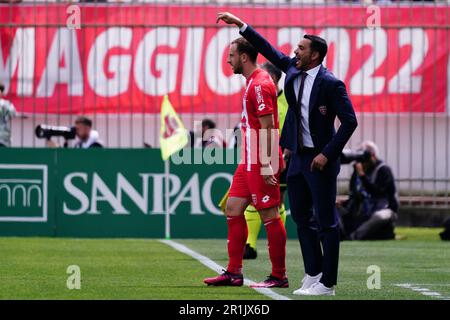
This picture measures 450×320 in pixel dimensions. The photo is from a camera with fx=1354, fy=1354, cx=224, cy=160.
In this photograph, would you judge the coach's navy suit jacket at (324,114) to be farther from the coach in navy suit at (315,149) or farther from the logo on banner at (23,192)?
the logo on banner at (23,192)

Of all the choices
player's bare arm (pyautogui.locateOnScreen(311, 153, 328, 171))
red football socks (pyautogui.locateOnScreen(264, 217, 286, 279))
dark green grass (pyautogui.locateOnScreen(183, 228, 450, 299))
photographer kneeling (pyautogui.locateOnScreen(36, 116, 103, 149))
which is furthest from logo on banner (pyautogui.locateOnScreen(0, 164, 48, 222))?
player's bare arm (pyautogui.locateOnScreen(311, 153, 328, 171))

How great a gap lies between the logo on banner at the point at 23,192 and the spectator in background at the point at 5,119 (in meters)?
1.07

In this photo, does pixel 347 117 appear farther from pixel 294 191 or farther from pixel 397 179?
pixel 397 179

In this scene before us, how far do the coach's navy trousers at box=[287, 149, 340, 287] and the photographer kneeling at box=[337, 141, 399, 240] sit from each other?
29.2 feet

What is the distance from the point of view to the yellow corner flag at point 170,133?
62.6 ft

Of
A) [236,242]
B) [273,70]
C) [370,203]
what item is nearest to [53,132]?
[370,203]

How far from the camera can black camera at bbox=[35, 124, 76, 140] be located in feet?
66.8

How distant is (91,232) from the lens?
62.2ft

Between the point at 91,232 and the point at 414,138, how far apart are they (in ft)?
20.1

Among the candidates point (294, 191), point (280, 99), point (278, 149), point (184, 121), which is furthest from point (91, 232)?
point (294, 191)

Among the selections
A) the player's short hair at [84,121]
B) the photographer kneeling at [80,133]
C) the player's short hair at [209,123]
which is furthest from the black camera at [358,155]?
the player's short hair at [84,121]

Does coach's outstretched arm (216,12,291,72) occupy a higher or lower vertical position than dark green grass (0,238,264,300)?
higher

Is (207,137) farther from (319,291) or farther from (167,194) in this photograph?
(319,291)

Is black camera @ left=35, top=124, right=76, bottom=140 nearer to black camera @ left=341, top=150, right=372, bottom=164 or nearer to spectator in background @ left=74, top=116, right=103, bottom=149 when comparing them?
spectator in background @ left=74, top=116, right=103, bottom=149
